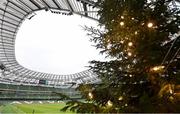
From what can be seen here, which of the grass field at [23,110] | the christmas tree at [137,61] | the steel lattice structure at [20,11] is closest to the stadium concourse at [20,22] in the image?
the steel lattice structure at [20,11]

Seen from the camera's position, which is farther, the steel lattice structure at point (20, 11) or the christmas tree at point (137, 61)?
the steel lattice structure at point (20, 11)

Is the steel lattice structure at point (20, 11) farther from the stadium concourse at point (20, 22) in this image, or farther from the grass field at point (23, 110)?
the grass field at point (23, 110)

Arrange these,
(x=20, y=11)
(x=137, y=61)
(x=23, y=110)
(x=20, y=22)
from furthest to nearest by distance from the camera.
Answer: (x=23, y=110)
(x=20, y=22)
(x=20, y=11)
(x=137, y=61)

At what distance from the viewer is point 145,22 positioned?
20.2 ft

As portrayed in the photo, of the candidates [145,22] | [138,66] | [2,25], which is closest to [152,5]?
[145,22]

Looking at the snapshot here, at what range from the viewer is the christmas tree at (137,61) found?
5.79 m

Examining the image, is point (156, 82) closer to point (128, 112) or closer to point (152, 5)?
point (128, 112)

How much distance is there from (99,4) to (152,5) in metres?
1.54

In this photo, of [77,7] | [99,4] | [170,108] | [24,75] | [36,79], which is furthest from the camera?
[36,79]

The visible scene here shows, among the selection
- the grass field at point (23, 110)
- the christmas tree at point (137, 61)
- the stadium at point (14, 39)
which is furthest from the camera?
the grass field at point (23, 110)

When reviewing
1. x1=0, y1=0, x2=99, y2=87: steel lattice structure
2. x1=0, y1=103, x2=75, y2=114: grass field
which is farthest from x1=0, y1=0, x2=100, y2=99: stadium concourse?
x1=0, y1=103, x2=75, y2=114: grass field

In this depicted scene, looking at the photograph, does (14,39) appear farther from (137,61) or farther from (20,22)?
(137,61)

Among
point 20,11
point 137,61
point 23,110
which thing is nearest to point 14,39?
point 20,11

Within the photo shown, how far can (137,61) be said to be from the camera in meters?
6.18
